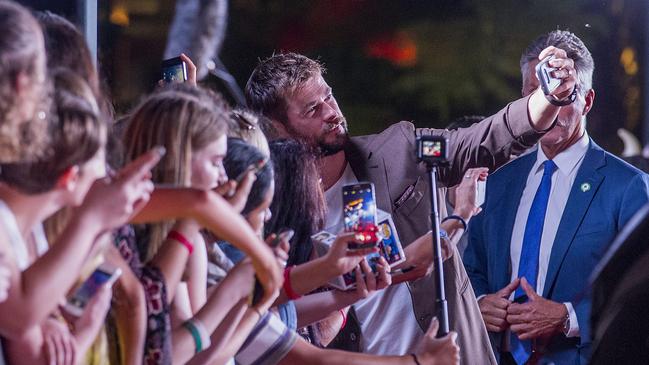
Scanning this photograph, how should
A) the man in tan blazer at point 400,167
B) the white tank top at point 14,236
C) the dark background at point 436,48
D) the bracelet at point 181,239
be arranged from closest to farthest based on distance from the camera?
the white tank top at point 14,236
the bracelet at point 181,239
the man in tan blazer at point 400,167
the dark background at point 436,48

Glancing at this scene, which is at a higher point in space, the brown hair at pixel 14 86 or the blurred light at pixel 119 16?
the brown hair at pixel 14 86

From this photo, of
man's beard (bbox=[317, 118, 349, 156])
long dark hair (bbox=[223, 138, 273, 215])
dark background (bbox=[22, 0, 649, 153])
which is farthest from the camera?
dark background (bbox=[22, 0, 649, 153])

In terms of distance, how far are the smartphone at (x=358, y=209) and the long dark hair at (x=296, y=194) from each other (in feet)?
0.85

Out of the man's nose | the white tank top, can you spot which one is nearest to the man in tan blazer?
the man's nose

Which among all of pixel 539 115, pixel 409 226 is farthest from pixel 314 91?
pixel 539 115

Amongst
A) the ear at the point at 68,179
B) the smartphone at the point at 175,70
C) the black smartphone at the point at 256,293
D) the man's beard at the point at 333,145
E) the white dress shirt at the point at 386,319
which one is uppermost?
the ear at the point at 68,179

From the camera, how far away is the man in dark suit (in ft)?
10.7

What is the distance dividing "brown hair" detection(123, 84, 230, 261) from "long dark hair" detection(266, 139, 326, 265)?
27.5 inches

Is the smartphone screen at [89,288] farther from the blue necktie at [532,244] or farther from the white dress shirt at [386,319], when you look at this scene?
the blue necktie at [532,244]

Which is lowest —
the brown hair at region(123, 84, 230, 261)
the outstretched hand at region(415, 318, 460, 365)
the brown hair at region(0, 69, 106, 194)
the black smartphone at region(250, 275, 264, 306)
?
the outstretched hand at region(415, 318, 460, 365)

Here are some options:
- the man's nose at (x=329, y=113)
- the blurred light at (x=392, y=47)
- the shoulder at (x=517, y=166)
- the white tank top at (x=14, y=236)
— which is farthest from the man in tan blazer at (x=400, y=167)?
the white tank top at (x=14, y=236)

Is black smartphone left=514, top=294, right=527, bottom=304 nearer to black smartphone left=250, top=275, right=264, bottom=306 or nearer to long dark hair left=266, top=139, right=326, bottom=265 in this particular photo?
long dark hair left=266, top=139, right=326, bottom=265

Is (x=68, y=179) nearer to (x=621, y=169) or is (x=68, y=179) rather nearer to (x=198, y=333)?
(x=198, y=333)

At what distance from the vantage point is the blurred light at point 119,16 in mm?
3640
